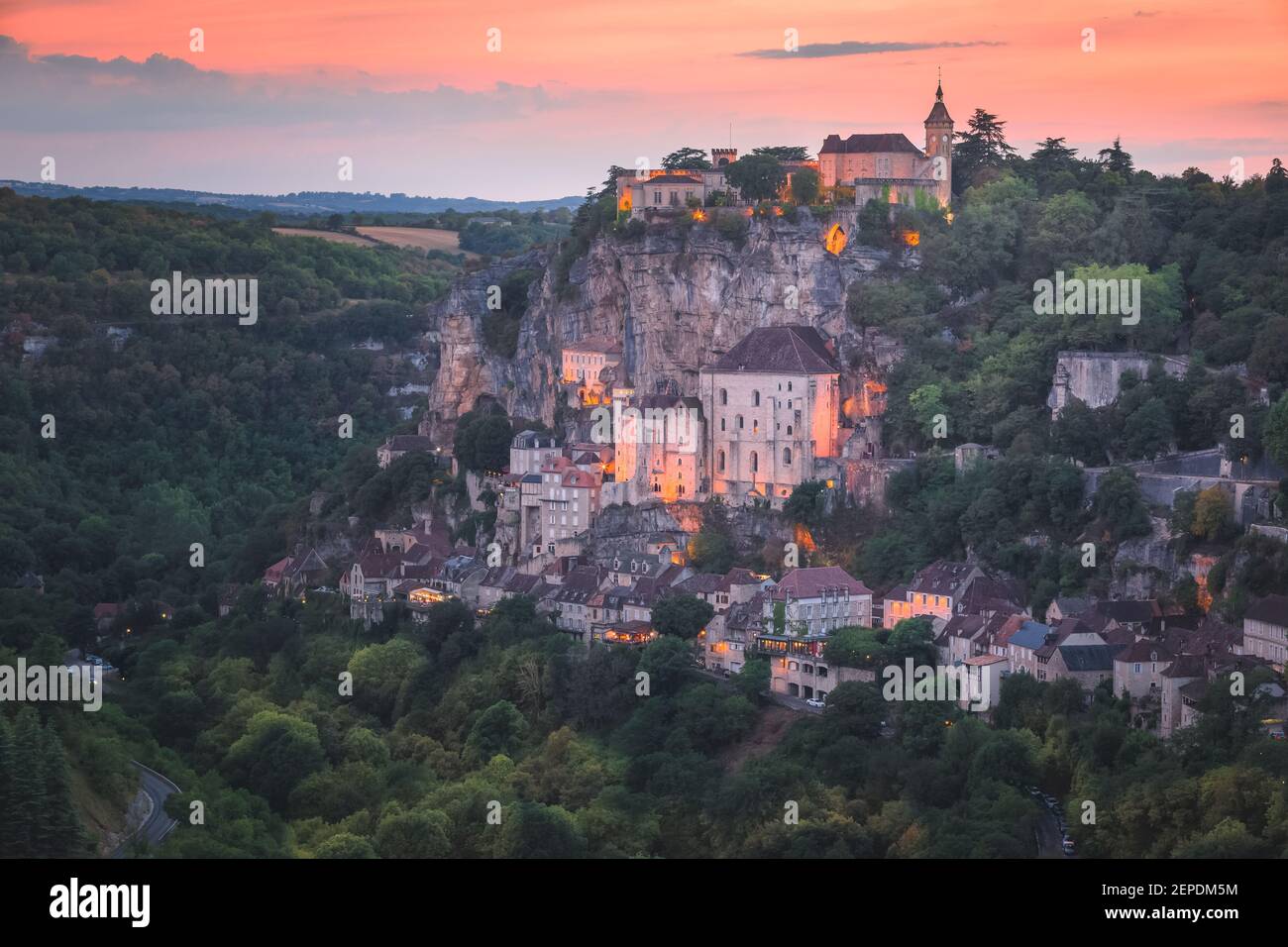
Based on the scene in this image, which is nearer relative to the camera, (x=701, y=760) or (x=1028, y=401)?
(x=701, y=760)

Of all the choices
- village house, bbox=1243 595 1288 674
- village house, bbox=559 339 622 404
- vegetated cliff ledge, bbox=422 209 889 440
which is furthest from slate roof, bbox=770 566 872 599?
village house, bbox=559 339 622 404

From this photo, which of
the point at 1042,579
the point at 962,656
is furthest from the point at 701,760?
the point at 1042,579

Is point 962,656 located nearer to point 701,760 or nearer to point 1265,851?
point 701,760

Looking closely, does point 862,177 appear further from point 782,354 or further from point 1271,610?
point 1271,610

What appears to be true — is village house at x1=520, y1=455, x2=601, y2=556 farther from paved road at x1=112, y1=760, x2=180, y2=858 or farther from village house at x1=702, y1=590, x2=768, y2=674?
paved road at x1=112, y1=760, x2=180, y2=858

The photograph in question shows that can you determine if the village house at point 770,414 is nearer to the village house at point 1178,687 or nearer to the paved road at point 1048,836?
the village house at point 1178,687
